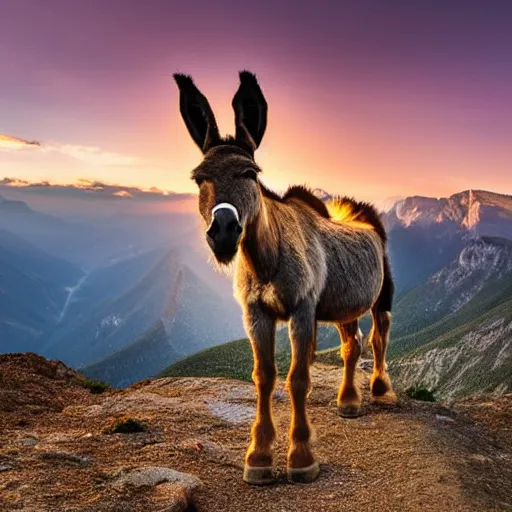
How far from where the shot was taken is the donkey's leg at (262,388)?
24.5 feet

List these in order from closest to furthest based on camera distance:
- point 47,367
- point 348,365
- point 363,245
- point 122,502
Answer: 1. point 122,502
2. point 363,245
3. point 348,365
4. point 47,367

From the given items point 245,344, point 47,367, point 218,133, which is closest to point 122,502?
point 218,133

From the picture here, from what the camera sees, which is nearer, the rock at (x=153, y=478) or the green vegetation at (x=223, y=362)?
the rock at (x=153, y=478)

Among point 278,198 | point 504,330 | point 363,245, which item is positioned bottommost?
point 504,330

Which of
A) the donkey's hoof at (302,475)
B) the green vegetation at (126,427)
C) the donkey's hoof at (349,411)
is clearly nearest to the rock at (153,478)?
the donkey's hoof at (302,475)

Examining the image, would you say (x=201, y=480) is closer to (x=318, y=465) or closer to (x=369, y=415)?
(x=318, y=465)

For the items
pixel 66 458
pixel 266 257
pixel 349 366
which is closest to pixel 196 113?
pixel 266 257

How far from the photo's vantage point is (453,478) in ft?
24.2

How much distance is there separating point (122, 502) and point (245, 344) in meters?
139

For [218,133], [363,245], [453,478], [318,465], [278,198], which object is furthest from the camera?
[363,245]

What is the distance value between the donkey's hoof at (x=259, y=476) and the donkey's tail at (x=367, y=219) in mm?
6061

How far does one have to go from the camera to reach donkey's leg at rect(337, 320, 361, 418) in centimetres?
1126

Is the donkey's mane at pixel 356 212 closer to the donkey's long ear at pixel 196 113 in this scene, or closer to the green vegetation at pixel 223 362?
the donkey's long ear at pixel 196 113

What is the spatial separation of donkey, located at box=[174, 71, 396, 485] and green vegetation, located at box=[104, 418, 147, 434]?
3.43m
